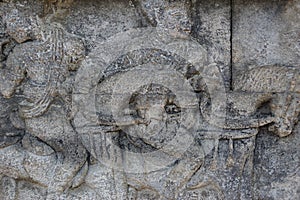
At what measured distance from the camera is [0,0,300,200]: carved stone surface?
8.45 feet

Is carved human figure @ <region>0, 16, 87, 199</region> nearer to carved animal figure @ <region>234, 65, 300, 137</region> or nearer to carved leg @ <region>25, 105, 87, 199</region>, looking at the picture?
carved leg @ <region>25, 105, 87, 199</region>

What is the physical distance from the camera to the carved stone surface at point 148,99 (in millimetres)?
2576

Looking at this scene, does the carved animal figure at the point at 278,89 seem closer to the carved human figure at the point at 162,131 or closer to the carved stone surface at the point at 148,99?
the carved stone surface at the point at 148,99

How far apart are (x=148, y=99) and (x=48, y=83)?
1.58 ft

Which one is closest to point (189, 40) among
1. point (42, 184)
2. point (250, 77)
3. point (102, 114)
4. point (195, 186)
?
point (250, 77)

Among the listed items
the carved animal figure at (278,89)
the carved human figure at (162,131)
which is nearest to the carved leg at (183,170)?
the carved human figure at (162,131)

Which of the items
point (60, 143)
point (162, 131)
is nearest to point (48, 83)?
point (60, 143)

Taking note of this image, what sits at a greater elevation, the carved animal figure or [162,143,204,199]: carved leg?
the carved animal figure

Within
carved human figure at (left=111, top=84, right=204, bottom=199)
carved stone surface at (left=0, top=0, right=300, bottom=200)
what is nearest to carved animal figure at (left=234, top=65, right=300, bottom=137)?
carved stone surface at (left=0, top=0, right=300, bottom=200)

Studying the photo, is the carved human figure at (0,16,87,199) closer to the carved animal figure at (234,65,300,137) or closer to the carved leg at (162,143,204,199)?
the carved leg at (162,143,204,199)

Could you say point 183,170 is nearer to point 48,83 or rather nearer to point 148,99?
point 148,99

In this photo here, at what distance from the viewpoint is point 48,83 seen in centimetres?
256

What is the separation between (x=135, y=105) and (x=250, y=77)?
570 millimetres

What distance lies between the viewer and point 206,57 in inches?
103
